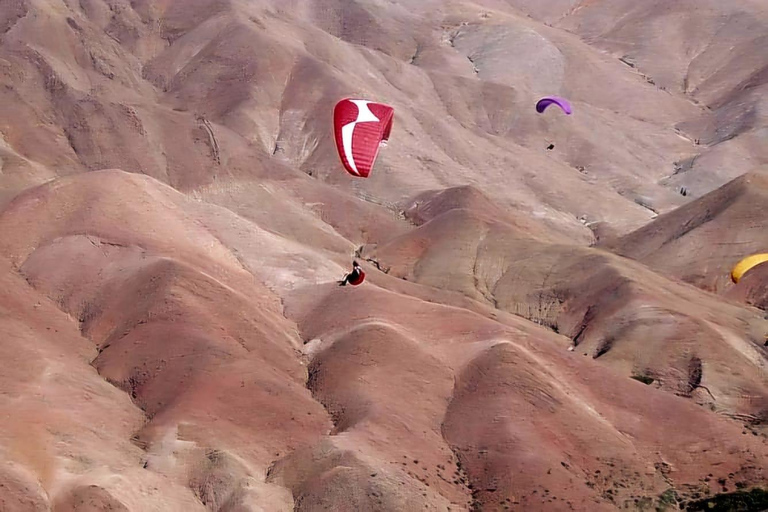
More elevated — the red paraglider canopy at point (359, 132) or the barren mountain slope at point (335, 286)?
the red paraglider canopy at point (359, 132)

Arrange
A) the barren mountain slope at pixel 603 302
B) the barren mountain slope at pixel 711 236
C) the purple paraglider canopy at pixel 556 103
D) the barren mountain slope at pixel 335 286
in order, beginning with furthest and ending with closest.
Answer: the barren mountain slope at pixel 711 236 → the barren mountain slope at pixel 603 302 → the purple paraglider canopy at pixel 556 103 → the barren mountain slope at pixel 335 286

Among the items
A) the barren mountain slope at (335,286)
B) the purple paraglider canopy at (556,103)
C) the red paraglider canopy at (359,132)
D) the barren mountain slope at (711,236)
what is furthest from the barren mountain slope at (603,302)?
the red paraglider canopy at (359,132)

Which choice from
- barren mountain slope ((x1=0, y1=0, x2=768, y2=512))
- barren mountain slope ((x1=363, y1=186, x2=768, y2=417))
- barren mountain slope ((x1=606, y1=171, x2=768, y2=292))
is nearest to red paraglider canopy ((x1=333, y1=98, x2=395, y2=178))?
barren mountain slope ((x1=0, y1=0, x2=768, y2=512))

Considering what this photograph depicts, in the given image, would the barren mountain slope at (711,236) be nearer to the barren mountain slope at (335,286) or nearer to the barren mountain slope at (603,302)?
the barren mountain slope at (335,286)

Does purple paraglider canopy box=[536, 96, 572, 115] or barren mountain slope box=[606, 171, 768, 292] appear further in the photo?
barren mountain slope box=[606, 171, 768, 292]

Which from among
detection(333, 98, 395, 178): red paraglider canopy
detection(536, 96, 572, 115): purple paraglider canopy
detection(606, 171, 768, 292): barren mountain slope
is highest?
detection(333, 98, 395, 178): red paraglider canopy

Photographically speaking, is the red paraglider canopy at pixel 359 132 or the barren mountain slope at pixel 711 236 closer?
the red paraglider canopy at pixel 359 132

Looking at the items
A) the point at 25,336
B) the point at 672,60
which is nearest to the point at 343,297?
the point at 25,336

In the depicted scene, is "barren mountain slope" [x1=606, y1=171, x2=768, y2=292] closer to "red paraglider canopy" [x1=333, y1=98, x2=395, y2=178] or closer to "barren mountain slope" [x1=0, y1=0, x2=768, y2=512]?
"barren mountain slope" [x1=0, y1=0, x2=768, y2=512]

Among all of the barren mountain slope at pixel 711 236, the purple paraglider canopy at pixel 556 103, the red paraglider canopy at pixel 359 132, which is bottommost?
the barren mountain slope at pixel 711 236
